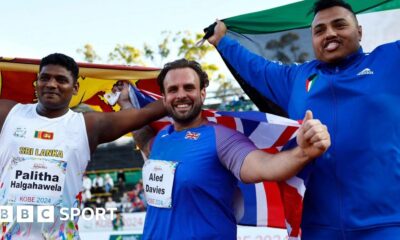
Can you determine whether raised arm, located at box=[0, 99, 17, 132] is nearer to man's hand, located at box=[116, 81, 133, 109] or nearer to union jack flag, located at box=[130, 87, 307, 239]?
man's hand, located at box=[116, 81, 133, 109]

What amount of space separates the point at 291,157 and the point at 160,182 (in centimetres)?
100

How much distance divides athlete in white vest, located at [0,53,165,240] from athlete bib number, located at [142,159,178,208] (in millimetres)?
657

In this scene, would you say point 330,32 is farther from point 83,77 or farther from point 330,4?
point 83,77

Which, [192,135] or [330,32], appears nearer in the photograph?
[330,32]

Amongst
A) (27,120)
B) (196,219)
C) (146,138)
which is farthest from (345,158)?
(27,120)

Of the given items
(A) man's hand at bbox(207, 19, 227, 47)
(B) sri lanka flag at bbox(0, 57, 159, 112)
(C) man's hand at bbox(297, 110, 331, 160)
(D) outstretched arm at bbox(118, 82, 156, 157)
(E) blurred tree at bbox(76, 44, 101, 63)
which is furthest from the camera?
(E) blurred tree at bbox(76, 44, 101, 63)

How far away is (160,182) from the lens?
10.5 feet

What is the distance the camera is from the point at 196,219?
10.1 feet

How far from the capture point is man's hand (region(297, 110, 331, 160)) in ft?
7.63

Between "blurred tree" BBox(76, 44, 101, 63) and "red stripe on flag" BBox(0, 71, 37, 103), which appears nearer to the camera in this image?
Result: "red stripe on flag" BBox(0, 71, 37, 103)

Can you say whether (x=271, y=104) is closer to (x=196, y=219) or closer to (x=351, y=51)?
(x=351, y=51)

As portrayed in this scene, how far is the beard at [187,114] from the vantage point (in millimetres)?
3314

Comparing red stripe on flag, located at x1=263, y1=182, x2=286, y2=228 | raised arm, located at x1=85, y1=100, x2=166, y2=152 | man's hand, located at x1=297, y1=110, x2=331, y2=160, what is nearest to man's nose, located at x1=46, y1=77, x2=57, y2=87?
raised arm, located at x1=85, y1=100, x2=166, y2=152

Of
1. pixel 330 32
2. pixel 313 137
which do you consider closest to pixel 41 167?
pixel 313 137
